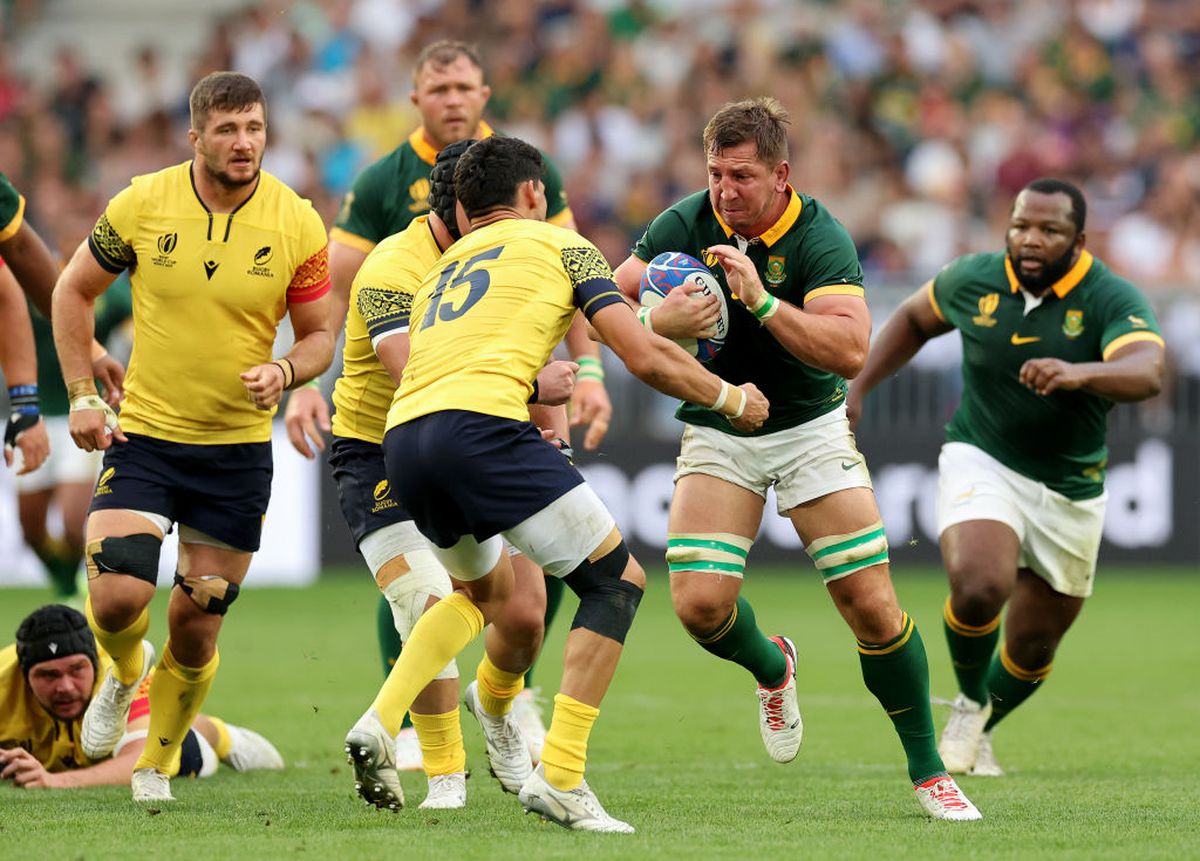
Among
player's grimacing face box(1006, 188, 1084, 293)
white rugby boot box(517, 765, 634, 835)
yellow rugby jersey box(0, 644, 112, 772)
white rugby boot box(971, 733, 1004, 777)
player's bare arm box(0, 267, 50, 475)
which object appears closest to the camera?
white rugby boot box(517, 765, 634, 835)

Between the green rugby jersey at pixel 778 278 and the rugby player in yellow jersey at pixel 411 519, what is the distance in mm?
854

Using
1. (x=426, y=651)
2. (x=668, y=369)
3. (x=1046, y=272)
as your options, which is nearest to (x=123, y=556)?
(x=426, y=651)

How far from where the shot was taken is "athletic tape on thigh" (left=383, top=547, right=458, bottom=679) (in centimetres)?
718

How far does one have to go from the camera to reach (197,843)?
6109 mm

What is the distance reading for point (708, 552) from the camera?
725 cm

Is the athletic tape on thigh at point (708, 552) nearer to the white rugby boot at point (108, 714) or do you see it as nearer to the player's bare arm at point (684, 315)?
the player's bare arm at point (684, 315)

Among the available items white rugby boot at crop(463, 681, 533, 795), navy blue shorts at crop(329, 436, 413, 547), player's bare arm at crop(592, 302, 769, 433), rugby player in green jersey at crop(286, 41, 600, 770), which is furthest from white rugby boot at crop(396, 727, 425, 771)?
player's bare arm at crop(592, 302, 769, 433)

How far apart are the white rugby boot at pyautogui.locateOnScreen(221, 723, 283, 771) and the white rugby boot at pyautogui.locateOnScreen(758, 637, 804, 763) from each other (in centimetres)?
229

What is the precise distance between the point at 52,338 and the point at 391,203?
306cm

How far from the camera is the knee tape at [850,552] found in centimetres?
697

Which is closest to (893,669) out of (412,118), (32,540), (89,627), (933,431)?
(89,627)

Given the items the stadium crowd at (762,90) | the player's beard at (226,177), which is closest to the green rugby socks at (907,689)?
the player's beard at (226,177)

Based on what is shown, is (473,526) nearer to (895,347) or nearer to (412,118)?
(895,347)

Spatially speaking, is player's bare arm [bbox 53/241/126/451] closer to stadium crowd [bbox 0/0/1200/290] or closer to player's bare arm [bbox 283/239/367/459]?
player's bare arm [bbox 283/239/367/459]
